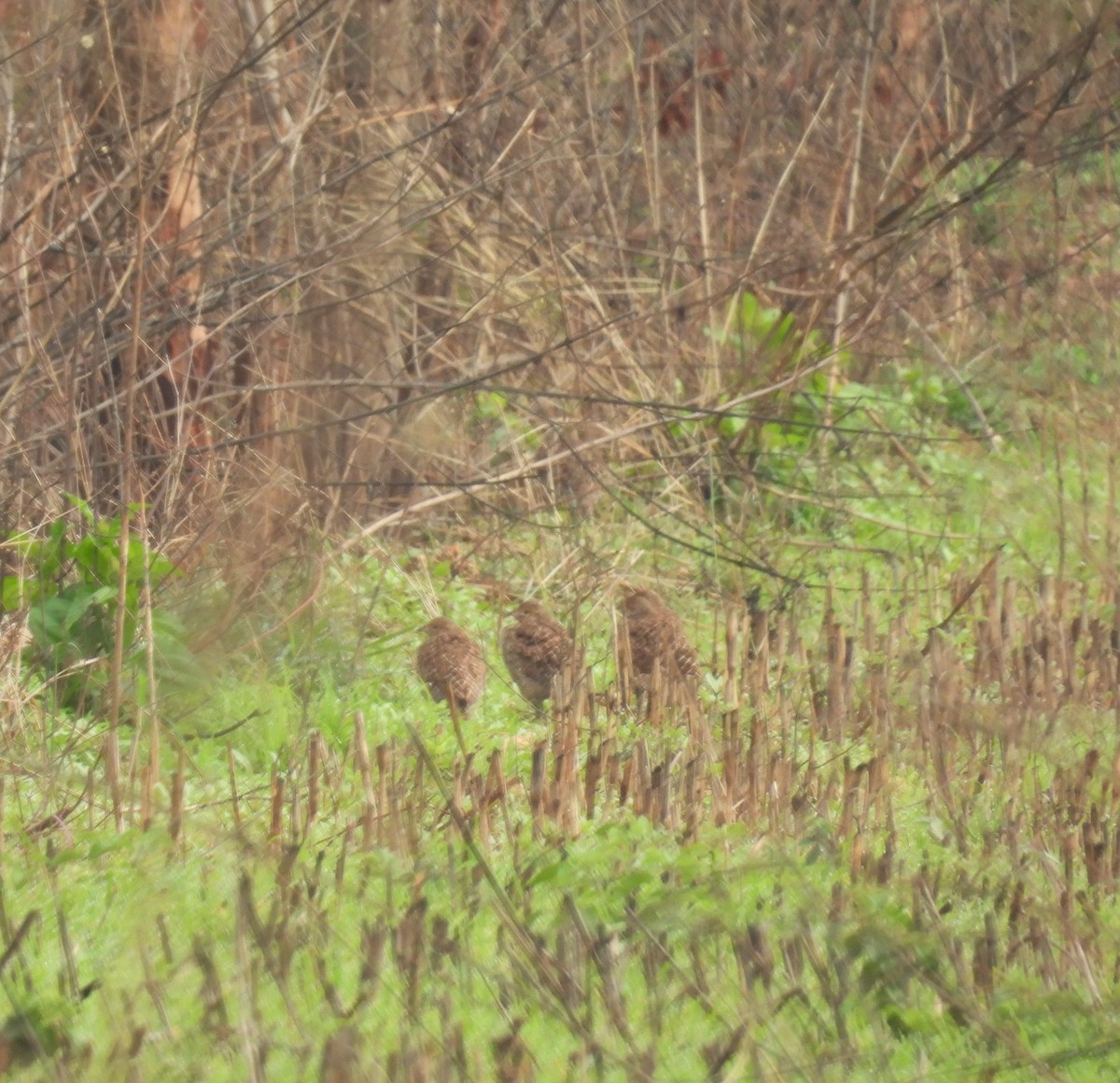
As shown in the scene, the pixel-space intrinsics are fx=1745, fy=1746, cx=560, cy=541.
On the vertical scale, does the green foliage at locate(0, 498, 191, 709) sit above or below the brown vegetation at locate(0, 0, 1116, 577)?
below

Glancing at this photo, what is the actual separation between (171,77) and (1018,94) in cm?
376

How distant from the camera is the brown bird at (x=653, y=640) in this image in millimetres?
5844

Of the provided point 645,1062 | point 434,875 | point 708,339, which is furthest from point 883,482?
point 645,1062

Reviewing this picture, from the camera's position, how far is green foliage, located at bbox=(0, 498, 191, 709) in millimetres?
5266

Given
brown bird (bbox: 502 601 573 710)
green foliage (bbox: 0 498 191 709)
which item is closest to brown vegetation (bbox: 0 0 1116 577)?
green foliage (bbox: 0 498 191 709)

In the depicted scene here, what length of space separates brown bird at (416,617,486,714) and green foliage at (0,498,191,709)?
867 mm

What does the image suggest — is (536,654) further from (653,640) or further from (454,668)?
(653,640)

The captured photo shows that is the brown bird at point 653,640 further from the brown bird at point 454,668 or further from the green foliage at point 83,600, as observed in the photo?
the green foliage at point 83,600

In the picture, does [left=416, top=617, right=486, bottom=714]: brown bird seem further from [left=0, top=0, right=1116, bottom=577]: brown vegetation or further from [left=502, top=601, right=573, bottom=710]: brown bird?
[left=0, top=0, right=1116, bottom=577]: brown vegetation

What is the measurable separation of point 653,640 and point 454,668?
750 mm

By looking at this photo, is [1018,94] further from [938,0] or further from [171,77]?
[171,77]

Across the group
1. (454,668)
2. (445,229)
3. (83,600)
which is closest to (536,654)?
(454,668)

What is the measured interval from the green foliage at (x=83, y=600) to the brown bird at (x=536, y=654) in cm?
120

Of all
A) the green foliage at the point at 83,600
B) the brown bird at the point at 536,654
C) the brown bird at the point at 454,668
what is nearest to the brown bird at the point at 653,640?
the brown bird at the point at 536,654
